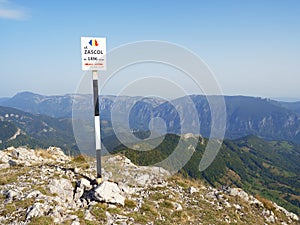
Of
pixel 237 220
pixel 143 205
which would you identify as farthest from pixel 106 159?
pixel 237 220

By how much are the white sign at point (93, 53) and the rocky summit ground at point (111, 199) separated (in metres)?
6.87

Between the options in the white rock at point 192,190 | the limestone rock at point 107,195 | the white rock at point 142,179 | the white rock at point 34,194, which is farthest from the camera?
the white rock at point 142,179

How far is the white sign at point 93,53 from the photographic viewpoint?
15336mm

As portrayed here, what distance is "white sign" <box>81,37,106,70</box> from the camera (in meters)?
15.3

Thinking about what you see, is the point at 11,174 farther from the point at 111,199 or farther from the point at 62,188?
the point at 111,199

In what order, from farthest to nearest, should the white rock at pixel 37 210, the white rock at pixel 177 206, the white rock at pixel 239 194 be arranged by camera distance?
the white rock at pixel 239 194 < the white rock at pixel 177 206 < the white rock at pixel 37 210

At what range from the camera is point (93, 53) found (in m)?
15.6

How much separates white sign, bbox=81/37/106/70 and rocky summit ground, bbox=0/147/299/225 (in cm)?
687

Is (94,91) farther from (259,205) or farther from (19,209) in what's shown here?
(259,205)

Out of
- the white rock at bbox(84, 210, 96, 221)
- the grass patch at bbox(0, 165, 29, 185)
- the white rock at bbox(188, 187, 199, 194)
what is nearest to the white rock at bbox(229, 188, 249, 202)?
the white rock at bbox(188, 187, 199, 194)

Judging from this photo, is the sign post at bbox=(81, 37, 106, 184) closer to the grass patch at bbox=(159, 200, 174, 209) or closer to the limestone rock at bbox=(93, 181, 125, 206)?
the limestone rock at bbox=(93, 181, 125, 206)

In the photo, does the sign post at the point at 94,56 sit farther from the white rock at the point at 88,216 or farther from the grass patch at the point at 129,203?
the white rock at the point at 88,216

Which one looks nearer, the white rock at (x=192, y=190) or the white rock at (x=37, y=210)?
the white rock at (x=37, y=210)

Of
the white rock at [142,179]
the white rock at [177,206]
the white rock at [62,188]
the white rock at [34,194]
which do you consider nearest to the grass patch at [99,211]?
the white rock at [62,188]
